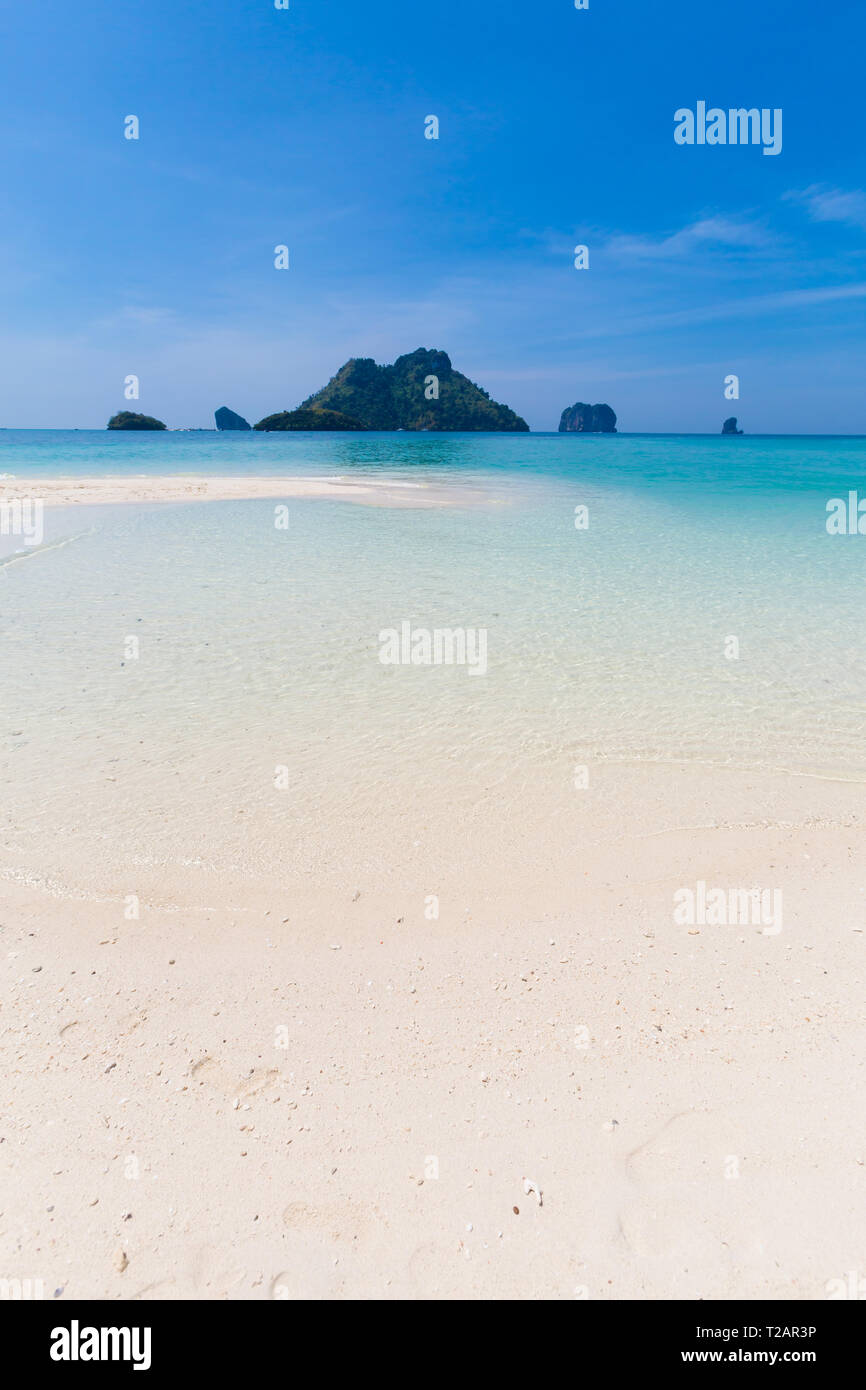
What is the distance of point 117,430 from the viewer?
192m

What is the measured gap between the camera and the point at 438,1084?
11.2 ft

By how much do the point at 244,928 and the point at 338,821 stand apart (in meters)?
1.40

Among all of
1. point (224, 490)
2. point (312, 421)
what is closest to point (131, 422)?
point (312, 421)

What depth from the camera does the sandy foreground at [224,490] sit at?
30.8m

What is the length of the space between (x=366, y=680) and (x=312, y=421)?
193950 millimetres

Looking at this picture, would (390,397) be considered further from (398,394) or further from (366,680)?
(366,680)

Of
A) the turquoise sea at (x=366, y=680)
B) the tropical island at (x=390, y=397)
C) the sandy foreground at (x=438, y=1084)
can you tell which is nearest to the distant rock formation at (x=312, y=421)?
the tropical island at (x=390, y=397)

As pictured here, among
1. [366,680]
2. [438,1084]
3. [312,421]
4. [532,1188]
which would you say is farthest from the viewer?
[312,421]

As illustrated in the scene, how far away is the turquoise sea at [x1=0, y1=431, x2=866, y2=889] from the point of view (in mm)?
6078

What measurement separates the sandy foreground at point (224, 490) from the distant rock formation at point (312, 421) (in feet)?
482

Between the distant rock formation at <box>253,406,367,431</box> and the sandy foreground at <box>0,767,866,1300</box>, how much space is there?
188 m

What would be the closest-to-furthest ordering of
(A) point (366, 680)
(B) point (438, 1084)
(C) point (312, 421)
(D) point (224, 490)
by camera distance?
(B) point (438, 1084), (A) point (366, 680), (D) point (224, 490), (C) point (312, 421)

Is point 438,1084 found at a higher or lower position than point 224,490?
lower
